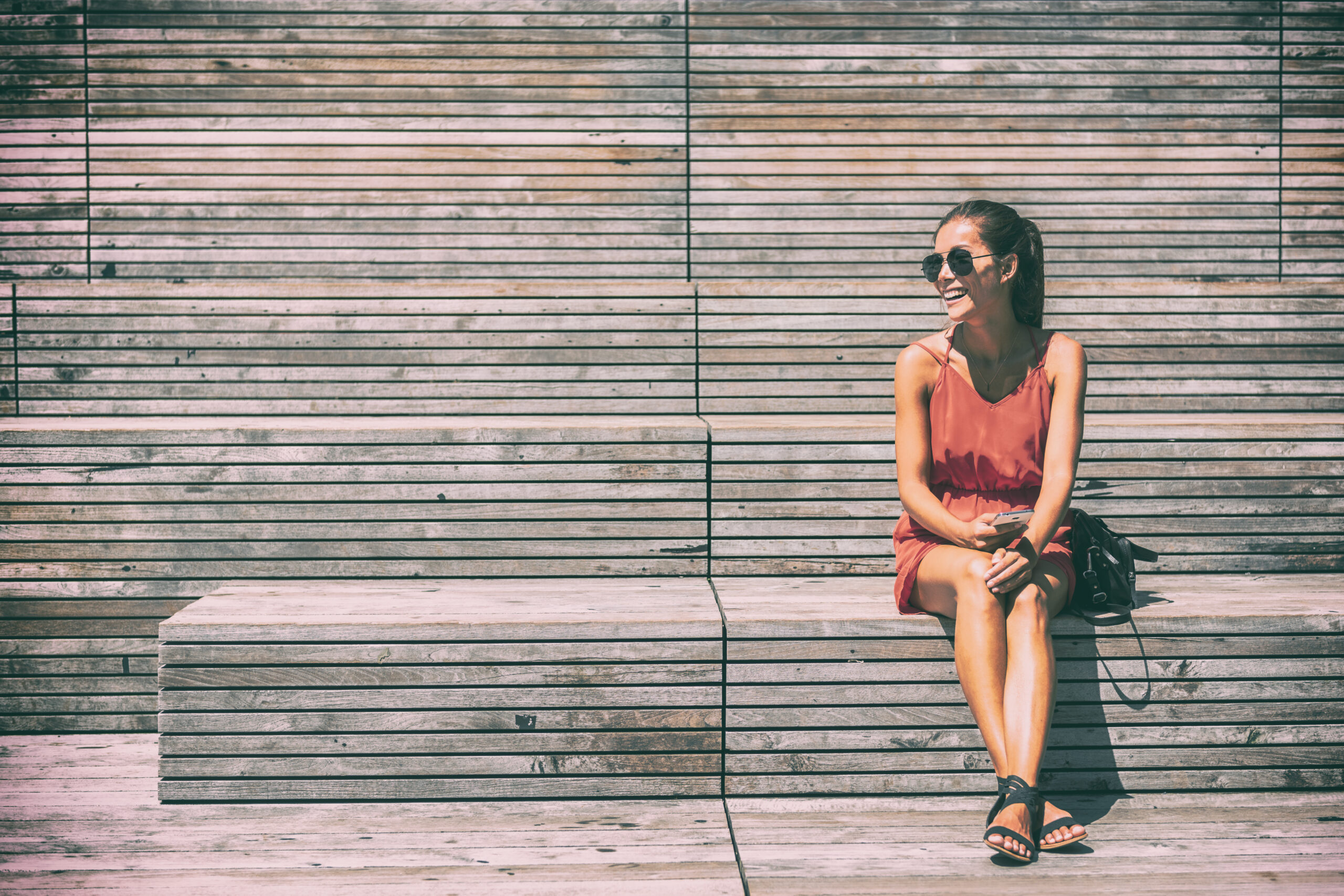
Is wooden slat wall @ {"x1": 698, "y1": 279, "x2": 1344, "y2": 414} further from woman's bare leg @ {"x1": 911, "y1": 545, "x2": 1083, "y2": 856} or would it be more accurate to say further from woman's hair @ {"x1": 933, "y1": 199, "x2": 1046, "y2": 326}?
woman's bare leg @ {"x1": 911, "y1": 545, "x2": 1083, "y2": 856}

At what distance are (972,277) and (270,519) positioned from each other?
225cm

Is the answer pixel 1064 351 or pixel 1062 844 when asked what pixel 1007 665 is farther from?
pixel 1064 351

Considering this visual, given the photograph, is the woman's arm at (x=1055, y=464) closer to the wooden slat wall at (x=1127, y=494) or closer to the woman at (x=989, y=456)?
A: the woman at (x=989, y=456)

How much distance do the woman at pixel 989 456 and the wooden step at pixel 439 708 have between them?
2.01ft

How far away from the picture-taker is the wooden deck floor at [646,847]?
79.2 inches

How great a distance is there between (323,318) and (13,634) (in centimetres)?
144

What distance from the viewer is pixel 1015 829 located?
80.2 inches

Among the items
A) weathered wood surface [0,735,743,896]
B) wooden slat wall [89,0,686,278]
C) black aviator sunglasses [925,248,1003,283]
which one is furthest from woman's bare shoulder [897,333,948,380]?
wooden slat wall [89,0,686,278]

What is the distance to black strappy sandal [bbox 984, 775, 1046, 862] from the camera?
2033 mm

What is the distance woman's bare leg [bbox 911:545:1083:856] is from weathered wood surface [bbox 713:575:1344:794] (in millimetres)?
168

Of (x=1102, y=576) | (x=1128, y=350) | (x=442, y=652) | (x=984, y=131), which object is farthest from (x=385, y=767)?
(x=984, y=131)

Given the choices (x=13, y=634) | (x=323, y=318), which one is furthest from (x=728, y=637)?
(x=13, y=634)

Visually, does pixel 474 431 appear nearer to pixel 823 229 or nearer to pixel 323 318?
pixel 323 318

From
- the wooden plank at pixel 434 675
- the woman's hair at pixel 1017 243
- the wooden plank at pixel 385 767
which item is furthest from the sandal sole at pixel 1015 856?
the woman's hair at pixel 1017 243
